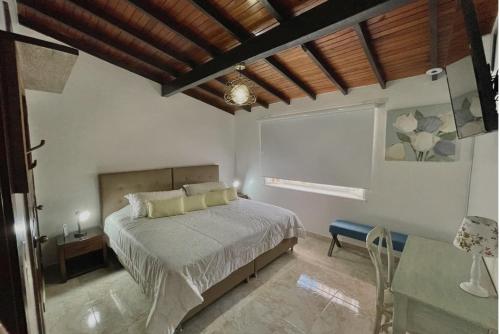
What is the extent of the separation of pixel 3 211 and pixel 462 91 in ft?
7.05

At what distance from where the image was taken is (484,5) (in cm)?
166

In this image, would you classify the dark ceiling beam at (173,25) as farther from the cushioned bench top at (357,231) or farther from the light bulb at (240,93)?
the cushioned bench top at (357,231)

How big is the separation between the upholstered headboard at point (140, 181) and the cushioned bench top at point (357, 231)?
2477 millimetres

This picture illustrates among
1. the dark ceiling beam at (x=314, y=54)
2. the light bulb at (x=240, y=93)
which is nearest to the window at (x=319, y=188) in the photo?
the dark ceiling beam at (x=314, y=54)

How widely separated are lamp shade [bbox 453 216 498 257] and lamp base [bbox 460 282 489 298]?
0.22m

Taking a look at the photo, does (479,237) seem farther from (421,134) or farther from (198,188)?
(198,188)

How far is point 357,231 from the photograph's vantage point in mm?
2922

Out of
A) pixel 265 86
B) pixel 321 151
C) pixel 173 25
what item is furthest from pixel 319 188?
pixel 173 25

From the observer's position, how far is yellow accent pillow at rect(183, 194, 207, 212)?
319 centimetres

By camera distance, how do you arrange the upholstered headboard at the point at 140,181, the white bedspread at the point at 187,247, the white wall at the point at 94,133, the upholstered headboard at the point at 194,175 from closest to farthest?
1. the white bedspread at the point at 187,247
2. the white wall at the point at 94,133
3. the upholstered headboard at the point at 140,181
4. the upholstered headboard at the point at 194,175

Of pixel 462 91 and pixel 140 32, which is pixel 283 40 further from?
pixel 140 32

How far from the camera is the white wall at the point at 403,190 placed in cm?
255

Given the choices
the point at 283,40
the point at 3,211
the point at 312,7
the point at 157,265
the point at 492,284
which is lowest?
the point at 157,265

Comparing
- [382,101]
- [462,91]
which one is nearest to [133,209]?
[462,91]
